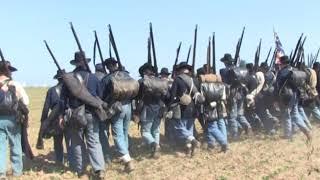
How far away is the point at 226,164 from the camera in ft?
38.9

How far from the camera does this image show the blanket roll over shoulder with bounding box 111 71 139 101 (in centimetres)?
1130

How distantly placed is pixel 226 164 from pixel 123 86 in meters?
2.55

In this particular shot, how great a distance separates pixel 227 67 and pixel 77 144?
5333 millimetres

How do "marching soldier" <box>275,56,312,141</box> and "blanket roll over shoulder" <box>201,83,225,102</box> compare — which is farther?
"marching soldier" <box>275,56,312,141</box>

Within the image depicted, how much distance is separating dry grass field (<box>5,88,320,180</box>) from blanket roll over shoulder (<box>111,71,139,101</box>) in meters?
1.43

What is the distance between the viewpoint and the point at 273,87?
16.3 meters

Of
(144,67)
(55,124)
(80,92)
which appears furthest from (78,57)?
(144,67)

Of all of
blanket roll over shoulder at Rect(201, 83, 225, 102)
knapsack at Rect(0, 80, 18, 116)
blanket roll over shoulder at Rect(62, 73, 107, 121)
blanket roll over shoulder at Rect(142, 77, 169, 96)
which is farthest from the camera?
blanket roll over shoulder at Rect(201, 83, 225, 102)

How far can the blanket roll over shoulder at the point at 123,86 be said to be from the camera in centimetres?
1130

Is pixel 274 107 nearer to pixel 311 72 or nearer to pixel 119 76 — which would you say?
pixel 311 72

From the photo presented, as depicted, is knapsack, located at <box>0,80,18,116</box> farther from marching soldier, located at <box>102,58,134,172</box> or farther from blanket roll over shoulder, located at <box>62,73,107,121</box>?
marching soldier, located at <box>102,58,134,172</box>

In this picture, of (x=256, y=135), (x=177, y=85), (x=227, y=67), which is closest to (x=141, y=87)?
(x=177, y=85)

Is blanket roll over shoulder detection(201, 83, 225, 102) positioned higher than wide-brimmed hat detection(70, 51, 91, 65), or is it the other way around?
wide-brimmed hat detection(70, 51, 91, 65)

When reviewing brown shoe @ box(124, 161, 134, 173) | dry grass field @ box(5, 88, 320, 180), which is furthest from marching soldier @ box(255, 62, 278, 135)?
brown shoe @ box(124, 161, 134, 173)
